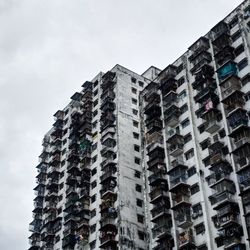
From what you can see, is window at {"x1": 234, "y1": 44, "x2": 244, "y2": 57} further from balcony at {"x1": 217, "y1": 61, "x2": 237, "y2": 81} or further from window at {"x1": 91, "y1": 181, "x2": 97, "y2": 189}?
window at {"x1": 91, "y1": 181, "x2": 97, "y2": 189}

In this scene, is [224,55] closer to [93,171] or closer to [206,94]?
[206,94]

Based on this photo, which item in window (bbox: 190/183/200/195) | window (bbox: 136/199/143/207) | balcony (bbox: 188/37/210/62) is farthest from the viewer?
window (bbox: 136/199/143/207)

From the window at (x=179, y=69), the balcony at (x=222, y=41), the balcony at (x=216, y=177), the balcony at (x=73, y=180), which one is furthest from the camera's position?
the balcony at (x=73, y=180)

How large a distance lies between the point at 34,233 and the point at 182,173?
96.4ft

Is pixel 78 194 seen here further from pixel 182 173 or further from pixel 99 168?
pixel 182 173

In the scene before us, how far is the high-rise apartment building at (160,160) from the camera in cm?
4878

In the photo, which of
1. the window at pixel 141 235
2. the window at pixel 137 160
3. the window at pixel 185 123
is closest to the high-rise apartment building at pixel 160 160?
the window at pixel 141 235

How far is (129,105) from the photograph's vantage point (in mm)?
72188

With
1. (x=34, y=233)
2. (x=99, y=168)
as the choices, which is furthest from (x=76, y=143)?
(x=34, y=233)

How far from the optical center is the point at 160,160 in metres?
58.8

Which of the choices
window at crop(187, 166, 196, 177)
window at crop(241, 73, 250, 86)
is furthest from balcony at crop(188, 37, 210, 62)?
window at crop(187, 166, 196, 177)

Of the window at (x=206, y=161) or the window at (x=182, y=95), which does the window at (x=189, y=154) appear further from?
the window at (x=182, y=95)

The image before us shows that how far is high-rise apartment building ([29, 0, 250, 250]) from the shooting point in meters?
48.8

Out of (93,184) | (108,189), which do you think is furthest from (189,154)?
(93,184)
